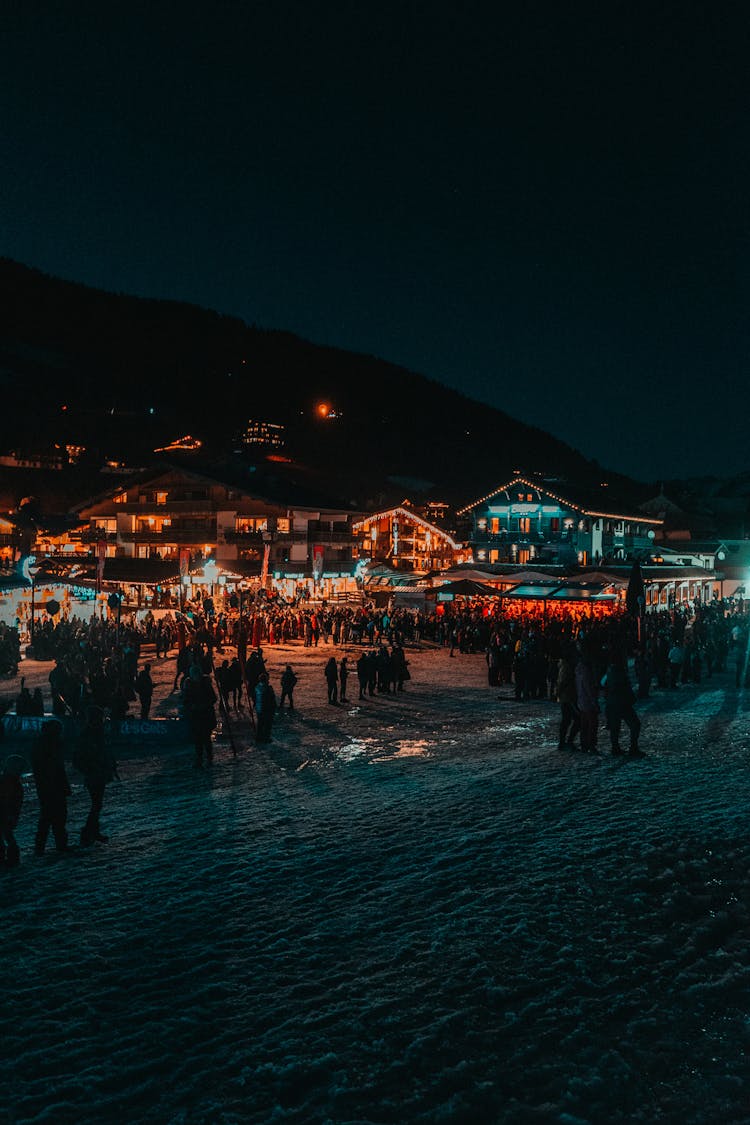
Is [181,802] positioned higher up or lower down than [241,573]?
lower down

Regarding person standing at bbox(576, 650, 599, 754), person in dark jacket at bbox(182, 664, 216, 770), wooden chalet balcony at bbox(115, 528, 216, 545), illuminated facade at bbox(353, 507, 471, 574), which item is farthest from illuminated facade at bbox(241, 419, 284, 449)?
person standing at bbox(576, 650, 599, 754)

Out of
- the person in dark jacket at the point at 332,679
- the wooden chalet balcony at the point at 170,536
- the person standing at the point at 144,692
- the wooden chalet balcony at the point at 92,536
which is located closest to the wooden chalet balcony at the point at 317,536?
the wooden chalet balcony at the point at 170,536

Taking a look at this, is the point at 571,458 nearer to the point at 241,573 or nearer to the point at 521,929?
→ the point at 241,573

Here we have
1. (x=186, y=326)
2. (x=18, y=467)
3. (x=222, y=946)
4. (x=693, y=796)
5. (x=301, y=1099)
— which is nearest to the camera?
(x=301, y=1099)

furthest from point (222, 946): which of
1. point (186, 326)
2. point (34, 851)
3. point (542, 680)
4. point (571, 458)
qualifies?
point (186, 326)

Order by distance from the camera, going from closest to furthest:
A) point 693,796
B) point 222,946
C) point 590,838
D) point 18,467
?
A: point 222,946 → point 590,838 → point 693,796 → point 18,467

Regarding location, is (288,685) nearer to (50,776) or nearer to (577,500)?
(50,776)

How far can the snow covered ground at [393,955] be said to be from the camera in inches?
153

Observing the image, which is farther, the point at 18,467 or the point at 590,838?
the point at 18,467

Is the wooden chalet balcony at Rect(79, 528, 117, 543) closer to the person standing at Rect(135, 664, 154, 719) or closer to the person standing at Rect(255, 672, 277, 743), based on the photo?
the person standing at Rect(135, 664, 154, 719)

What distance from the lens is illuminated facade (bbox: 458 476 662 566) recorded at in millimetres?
49000

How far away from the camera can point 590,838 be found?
24.1 ft

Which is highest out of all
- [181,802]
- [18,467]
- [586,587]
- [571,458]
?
[571,458]

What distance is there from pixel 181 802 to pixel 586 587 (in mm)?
26206
